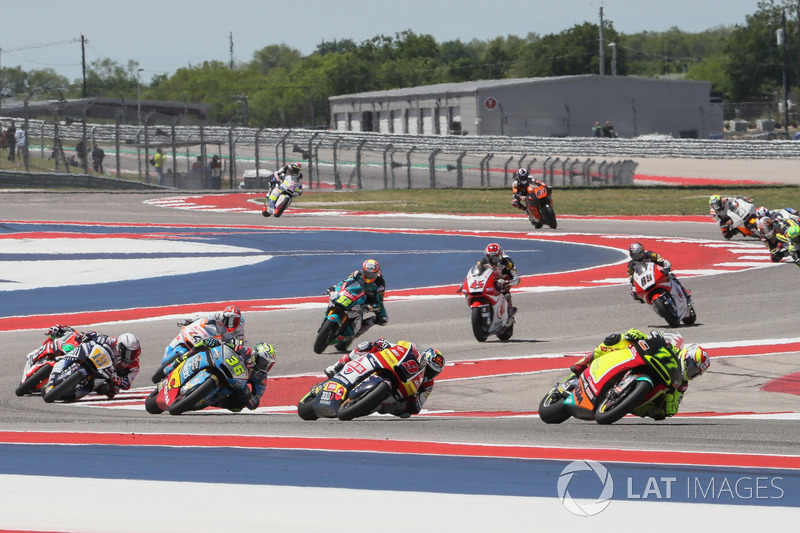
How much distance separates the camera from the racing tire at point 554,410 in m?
9.61

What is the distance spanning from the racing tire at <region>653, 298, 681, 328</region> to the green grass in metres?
20.1

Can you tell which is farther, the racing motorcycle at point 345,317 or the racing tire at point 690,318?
the racing tire at point 690,318

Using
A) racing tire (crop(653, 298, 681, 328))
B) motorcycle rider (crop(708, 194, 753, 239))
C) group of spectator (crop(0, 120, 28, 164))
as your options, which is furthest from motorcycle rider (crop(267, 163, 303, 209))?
racing tire (crop(653, 298, 681, 328))

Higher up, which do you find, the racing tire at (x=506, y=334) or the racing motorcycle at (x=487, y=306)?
the racing motorcycle at (x=487, y=306)

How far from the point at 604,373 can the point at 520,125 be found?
201 feet

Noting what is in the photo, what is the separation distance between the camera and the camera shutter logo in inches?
269

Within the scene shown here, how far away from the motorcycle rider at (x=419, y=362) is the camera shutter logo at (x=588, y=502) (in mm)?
2605

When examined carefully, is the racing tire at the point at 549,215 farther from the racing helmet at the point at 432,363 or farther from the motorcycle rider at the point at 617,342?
the motorcycle rider at the point at 617,342

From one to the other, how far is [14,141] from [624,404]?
4099 cm

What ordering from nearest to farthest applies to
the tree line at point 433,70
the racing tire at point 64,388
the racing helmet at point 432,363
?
the racing helmet at point 432,363, the racing tire at point 64,388, the tree line at point 433,70

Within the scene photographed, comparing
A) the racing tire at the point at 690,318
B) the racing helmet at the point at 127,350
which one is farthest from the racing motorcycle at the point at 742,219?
the racing helmet at the point at 127,350

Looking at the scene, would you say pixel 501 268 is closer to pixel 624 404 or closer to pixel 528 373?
pixel 528 373

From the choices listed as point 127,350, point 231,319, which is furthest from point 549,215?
point 127,350

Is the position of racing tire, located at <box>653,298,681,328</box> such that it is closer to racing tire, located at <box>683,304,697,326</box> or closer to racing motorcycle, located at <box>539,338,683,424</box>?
racing tire, located at <box>683,304,697,326</box>
